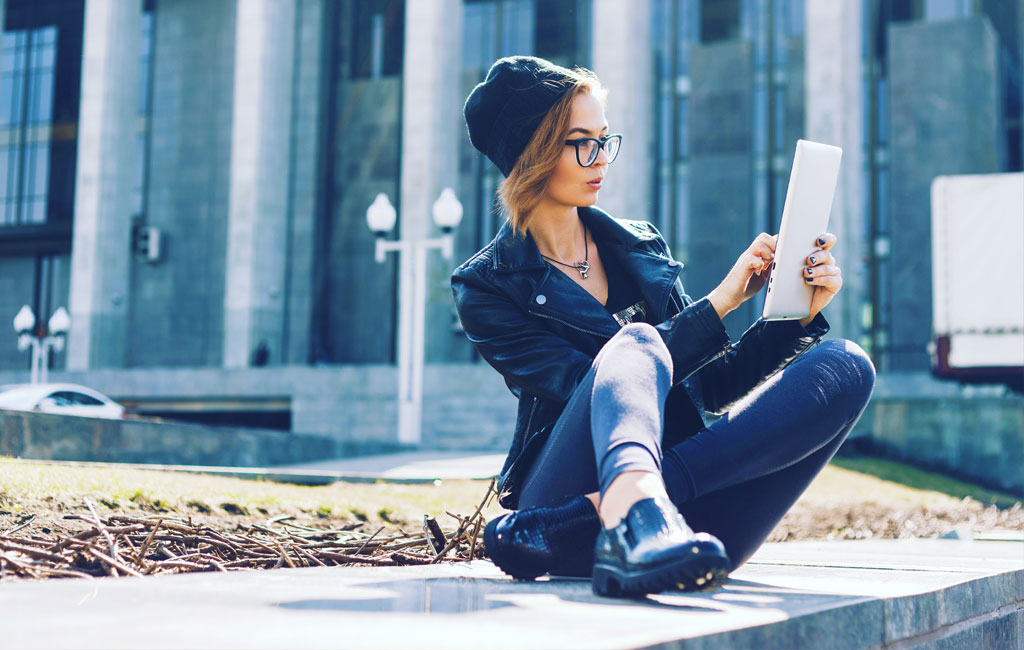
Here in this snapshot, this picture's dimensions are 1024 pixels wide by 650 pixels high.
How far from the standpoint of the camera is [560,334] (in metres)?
3.09

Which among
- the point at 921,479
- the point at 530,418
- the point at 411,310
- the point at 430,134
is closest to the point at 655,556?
the point at 530,418

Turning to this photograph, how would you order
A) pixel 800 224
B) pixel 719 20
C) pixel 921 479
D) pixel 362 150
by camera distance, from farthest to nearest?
1. pixel 362 150
2. pixel 719 20
3. pixel 921 479
4. pixel 800 224

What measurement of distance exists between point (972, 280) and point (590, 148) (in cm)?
1570

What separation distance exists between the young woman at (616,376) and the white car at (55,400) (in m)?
17.3

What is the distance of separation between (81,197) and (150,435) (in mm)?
20490

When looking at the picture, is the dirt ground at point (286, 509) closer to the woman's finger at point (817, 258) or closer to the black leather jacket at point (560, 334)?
the black leather jacket at point (560, 334)

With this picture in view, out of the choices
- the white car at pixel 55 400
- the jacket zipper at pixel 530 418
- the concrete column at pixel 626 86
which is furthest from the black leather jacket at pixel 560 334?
the concrete column at pixel 626 86

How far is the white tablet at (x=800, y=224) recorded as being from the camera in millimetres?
2617

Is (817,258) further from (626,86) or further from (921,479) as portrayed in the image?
(626,86)

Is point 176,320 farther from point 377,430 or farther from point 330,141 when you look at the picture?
point 377,430

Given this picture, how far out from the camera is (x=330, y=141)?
35.2 m

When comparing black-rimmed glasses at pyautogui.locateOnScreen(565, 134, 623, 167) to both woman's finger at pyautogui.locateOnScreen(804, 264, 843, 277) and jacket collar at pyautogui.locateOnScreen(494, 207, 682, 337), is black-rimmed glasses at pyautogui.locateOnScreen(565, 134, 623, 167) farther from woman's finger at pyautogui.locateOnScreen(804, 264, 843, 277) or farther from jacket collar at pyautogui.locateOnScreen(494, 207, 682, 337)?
woman's finger at pyautogui.locateOnScreen(804, 264, 843, 277)

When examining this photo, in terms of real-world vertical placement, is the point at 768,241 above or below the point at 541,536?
above

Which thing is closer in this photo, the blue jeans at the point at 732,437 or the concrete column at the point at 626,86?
the blue jeans at the point at 732,437
